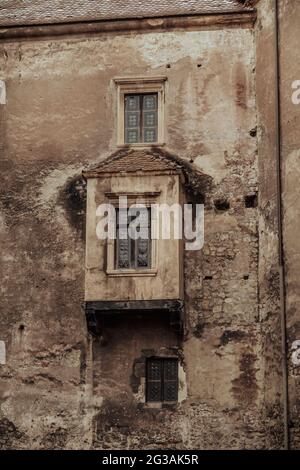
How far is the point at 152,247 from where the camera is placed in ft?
98.0

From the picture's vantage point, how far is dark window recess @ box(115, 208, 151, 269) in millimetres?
29906

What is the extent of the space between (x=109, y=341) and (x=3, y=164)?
564 centimetres

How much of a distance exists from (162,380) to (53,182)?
5948 millimetres

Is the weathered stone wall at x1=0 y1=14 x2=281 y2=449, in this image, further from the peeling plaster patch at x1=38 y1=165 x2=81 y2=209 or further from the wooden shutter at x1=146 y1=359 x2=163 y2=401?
the wooden shutter at x1=146 y1=359 x2=163 y2=401

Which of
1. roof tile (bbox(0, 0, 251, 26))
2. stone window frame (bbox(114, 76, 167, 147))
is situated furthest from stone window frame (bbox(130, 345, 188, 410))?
roof tile (bbox(0, 0, 251, 26))

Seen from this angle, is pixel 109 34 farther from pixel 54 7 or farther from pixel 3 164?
pixel 3 164

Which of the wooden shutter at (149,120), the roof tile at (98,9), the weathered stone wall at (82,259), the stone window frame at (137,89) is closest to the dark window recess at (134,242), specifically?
Result: the weathered stone wall at (82,259)

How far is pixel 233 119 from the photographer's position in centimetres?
3139

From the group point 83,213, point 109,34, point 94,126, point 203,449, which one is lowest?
point 203,449

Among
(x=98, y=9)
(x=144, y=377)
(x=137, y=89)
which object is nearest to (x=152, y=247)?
(x=144, y=377)

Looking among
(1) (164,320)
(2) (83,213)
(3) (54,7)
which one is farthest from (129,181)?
(3) (54,7)

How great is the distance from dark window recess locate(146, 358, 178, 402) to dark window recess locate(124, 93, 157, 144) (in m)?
5.87

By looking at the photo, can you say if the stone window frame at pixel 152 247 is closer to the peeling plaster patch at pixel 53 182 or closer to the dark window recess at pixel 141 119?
the peeling plaster patch at pixel 53 182

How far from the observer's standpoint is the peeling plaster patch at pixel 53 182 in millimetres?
31469
